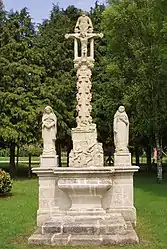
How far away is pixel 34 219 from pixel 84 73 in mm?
4519

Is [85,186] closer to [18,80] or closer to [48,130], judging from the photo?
[48,130]

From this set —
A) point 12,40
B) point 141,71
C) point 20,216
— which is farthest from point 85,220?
point 12,40

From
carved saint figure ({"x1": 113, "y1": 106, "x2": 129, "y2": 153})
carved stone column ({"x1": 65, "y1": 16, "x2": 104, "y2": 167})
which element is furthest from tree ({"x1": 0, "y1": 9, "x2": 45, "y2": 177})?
carved saint figure ({"x1": 113, "y1": 106, "x2": 129, "y2": 153})

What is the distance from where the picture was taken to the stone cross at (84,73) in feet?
37.7

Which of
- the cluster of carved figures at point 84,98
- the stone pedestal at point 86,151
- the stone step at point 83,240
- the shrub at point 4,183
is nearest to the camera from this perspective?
the stone step at point 83,240

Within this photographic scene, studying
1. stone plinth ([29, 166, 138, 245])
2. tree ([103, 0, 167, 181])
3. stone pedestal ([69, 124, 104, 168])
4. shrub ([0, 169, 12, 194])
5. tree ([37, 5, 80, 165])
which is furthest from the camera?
A: tree ([37, 5, 80, 165])

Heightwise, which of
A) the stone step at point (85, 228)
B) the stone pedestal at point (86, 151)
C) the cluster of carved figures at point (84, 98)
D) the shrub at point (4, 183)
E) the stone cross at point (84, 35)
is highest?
the stone cross at point (84, 35)

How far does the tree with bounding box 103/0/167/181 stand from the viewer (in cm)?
2648

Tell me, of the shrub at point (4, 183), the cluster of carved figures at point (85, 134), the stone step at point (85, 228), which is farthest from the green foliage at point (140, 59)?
the stone step at point (85, 228)

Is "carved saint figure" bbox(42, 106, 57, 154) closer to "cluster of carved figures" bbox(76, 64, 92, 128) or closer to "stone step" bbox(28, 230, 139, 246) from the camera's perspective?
"cluster of carved figures" bbox(76, 64, 92, 128)

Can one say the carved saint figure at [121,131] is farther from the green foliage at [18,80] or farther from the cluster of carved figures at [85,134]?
the green foliage at [18,80]

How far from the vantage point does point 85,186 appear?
401 inches

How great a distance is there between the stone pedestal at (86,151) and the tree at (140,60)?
15137 mm

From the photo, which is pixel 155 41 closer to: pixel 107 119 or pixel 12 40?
pixel 107 119
